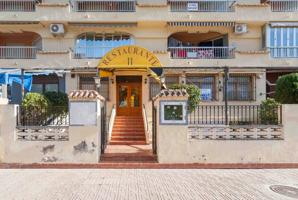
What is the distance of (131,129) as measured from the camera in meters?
15.7

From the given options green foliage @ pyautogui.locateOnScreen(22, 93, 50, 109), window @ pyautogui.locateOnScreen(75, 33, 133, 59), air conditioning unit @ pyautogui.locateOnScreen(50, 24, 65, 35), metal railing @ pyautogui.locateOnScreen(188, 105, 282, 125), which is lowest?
metal railing @ pyautogui.locateOnScreen(188, 105, 282, 125)

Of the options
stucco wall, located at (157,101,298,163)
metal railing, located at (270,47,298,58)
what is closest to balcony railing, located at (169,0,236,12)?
metal railing, located at (270,47,298,58)

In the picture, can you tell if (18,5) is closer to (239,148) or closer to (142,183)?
(142,183)

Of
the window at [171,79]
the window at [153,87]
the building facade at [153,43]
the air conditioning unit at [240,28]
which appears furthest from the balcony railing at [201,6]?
the window at [153,87]

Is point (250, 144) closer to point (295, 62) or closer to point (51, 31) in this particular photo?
point (295, 62)

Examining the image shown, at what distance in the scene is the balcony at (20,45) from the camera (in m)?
21.3

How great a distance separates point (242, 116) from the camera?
11.8 meters

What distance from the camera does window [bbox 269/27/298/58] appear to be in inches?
835

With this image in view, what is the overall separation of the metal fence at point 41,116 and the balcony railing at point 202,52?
461 inches

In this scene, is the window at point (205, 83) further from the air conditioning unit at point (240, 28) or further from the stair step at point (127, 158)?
the stair step at point (127, 158)

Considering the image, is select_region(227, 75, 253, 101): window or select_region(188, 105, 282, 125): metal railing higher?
select_region(227, 75, 253, 101): window

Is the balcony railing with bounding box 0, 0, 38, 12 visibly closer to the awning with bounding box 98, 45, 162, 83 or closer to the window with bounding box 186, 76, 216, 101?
the awning with bounding box 98, 45, 162, 83

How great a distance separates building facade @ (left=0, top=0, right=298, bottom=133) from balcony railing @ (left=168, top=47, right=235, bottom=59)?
0.23 feet

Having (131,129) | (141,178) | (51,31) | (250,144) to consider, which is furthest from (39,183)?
(51,31)
